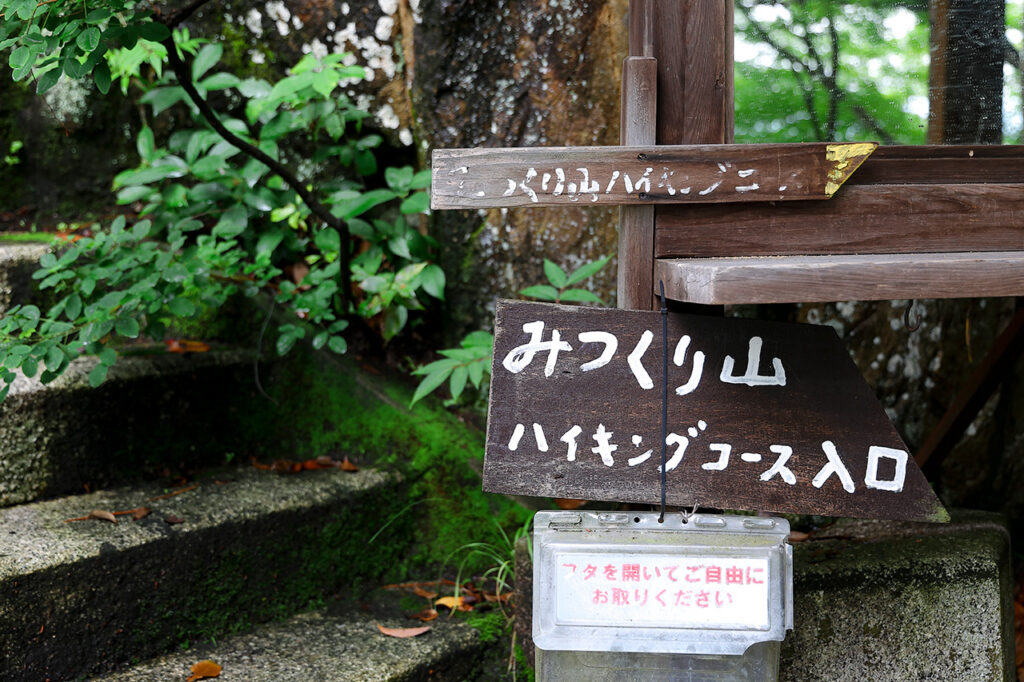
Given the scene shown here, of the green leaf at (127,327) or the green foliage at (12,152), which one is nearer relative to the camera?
the green leaf at (127,327)

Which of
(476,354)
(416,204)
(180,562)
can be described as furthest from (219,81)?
(180,562)

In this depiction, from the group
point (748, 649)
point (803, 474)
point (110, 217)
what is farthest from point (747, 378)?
point (110, 217)

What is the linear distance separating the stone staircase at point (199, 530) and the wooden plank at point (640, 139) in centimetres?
125

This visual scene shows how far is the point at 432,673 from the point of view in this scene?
2207 mm

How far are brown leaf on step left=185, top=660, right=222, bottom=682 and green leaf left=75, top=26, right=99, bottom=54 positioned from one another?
1.50 metres

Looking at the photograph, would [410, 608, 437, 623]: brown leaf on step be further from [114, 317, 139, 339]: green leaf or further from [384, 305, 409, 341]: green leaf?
[114, 317, 139, 339]: green leaf

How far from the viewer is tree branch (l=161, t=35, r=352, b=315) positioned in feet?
7.37

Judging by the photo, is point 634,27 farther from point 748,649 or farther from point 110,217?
point 110,217

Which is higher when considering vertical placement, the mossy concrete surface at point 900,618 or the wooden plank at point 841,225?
the wooden plank at point 841,225

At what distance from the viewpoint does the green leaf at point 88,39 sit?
1766 millimetres

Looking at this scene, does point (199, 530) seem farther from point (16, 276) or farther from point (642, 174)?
point (642, 174)

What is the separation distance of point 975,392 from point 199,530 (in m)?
2.23

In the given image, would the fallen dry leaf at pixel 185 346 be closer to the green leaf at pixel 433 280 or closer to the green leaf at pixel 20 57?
the green leaf at pixel 433 280

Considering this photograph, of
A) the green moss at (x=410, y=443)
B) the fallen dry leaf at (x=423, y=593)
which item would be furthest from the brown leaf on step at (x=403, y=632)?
the green moss at (x=410, y=443)
